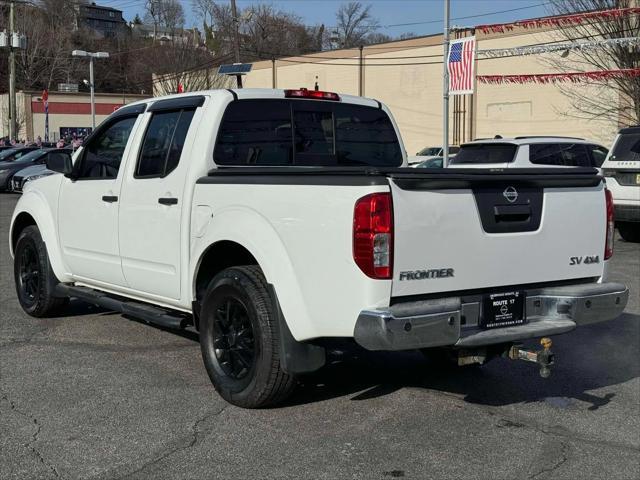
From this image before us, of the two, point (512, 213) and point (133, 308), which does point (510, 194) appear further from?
point (133, 308)

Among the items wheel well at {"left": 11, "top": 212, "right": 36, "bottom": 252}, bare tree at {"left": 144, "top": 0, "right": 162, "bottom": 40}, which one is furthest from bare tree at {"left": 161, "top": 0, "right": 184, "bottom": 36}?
wheel well at {"left": 11, "top": 212, "right": 36, "bottom": 252}

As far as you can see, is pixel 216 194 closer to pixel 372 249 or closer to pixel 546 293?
pixel 372 249

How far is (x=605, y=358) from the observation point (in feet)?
21.0

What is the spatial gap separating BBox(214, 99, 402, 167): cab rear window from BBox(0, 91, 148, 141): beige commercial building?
58.8 metres

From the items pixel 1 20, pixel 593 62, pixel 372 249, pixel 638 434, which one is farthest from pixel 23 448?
pixel 1 20

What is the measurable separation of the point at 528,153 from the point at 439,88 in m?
27.3

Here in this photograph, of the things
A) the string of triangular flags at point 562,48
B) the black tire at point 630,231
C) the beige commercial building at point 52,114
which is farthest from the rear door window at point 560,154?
the beige commercial building at point 52,114

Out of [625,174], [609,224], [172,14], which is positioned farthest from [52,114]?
[609,224]

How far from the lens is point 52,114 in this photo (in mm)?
62625

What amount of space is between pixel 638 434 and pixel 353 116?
122 inches

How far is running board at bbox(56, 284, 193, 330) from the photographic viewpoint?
219 inches

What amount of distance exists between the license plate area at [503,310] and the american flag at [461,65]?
12313 mm

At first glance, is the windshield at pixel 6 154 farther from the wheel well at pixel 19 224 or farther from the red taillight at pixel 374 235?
the red taillight at pixel 374 235

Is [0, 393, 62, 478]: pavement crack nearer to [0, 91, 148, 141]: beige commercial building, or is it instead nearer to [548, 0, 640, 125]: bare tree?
[548, 0, 640, 125]: bare tree
